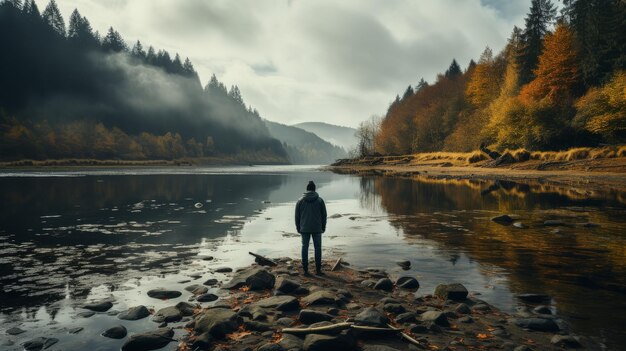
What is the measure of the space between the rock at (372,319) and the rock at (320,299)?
4.43ft

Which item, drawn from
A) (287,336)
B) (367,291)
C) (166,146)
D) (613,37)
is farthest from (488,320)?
(166,146)

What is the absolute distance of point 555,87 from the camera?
61.8 meters

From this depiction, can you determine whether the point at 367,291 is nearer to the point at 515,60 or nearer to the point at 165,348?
the point at 165,348

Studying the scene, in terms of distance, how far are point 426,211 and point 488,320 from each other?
17.4 metres

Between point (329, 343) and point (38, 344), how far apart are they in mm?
5098

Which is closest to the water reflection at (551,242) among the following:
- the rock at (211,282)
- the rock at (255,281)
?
the rock at (255,281)

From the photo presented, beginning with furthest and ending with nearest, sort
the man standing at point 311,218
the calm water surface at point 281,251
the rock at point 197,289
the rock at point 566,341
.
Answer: the man standing at point 311,218, the rock at point 197,289, the calm water surface at point 281,251, the rock at point 566,341

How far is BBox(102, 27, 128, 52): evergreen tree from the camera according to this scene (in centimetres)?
18712

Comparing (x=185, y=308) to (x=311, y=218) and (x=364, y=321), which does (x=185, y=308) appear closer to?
(x=364, y=321)

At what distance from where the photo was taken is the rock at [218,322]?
6.95m

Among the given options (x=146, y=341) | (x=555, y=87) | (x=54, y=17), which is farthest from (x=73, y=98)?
(x=146, y=341)

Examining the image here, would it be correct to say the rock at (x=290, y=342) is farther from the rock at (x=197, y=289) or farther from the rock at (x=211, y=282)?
the rock at (x=211, y=282)

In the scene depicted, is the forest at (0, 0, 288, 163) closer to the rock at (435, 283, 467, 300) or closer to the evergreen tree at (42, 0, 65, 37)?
the evergreen tree at (42, 0, 65, 37)

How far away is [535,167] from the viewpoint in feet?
174
